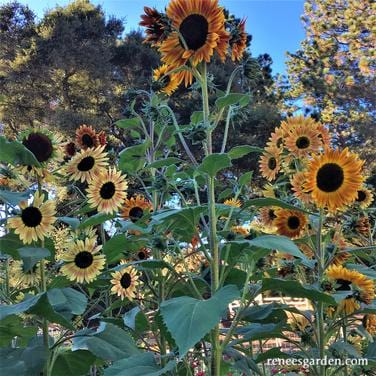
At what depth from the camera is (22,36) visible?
38.9 feet

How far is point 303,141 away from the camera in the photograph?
152cm

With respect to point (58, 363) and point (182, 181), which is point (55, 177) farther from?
point (58, 363)

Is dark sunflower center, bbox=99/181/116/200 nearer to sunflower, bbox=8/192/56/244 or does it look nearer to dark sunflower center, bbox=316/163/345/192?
sunflower, bbox=8/192/56/244

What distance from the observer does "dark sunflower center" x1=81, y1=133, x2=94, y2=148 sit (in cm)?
170

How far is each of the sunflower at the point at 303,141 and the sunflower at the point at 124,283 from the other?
0.58 m

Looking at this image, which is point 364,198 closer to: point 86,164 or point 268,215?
point 268,215

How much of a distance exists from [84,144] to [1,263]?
18.6 inches

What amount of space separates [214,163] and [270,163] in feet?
2.09

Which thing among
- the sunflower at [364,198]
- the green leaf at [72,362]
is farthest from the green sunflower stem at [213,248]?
the sunflower at [364,198]

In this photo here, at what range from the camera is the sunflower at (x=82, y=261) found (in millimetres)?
1317

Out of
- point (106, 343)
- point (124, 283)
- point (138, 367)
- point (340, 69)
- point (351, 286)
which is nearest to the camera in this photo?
point (138, 367)

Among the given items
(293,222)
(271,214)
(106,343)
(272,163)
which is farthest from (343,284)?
(106,343)

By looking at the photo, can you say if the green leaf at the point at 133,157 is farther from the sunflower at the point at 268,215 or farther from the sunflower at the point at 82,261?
the sunflower at the point at 268,215

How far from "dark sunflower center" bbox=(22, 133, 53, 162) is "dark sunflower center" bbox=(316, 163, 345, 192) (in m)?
0.68
